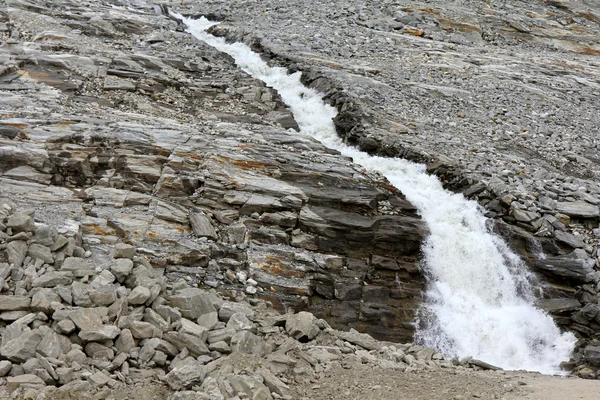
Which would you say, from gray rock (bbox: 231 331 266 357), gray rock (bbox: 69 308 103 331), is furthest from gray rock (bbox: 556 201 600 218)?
gray rock (bbox: 69 308 103 331)

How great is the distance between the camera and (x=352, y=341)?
956 cm

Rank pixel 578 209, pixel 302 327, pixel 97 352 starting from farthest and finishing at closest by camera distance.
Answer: pixel 578 209, pixel 302 327, pixel 97 352

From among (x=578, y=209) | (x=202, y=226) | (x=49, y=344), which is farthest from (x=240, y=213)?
(x=578, y=209)

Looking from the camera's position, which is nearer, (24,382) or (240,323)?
(24,382)

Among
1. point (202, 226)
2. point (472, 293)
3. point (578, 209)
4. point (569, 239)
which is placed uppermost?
point (578, 209)

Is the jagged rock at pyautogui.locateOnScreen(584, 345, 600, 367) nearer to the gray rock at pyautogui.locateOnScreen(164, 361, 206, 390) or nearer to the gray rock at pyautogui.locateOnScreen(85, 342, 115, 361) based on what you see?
the gray rock at pyautogui.locateOnScreen(164, 361, 206, 390)

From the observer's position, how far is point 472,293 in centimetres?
1238

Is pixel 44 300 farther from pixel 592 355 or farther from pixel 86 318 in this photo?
pixel 592 355

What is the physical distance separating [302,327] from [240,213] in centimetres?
358

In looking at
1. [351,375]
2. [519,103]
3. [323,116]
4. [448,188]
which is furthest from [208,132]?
[519,103]

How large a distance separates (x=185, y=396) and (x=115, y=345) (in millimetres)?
1444

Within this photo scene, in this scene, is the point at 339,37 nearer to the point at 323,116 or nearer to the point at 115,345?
the point at 323,116

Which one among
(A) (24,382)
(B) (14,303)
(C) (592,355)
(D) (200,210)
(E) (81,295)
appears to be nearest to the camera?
(A) (24,382)

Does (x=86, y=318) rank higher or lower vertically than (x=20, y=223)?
lower
